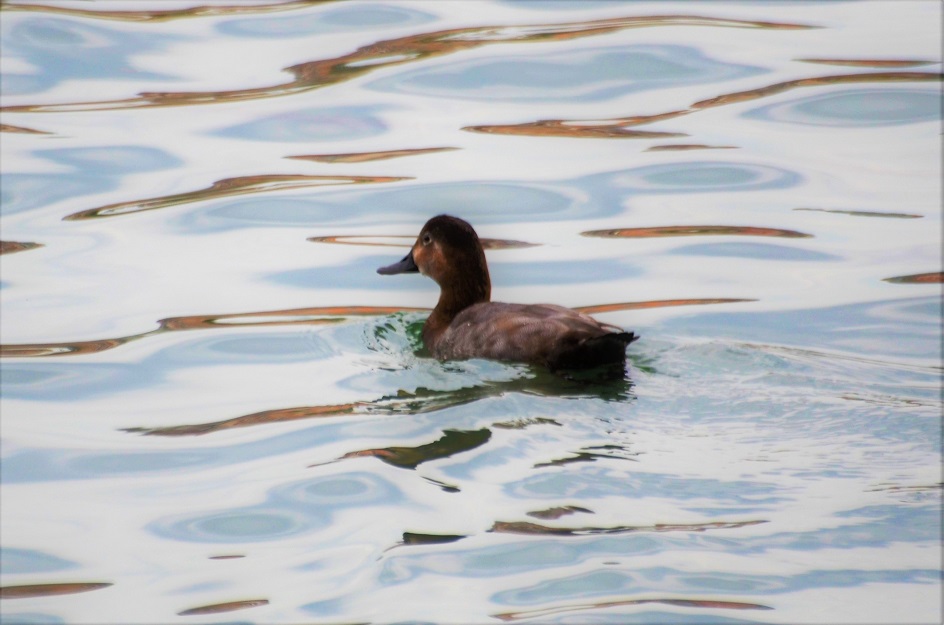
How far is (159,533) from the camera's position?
5.89 m

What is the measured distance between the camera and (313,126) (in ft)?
39.6

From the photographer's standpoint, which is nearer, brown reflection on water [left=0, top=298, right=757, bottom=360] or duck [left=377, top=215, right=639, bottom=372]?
duck [left=377, top=215, right=639, bottom=372]

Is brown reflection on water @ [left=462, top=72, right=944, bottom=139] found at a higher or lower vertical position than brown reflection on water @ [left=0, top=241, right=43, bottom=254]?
higher

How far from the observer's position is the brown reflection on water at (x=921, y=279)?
9258 millimetres

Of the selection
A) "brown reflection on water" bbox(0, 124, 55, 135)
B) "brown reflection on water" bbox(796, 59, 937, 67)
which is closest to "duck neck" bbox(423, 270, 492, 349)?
"brown reflection on water" bbox(0, 124, 55, 135)

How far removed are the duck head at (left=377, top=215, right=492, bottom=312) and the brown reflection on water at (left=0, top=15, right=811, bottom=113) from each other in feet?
15.4

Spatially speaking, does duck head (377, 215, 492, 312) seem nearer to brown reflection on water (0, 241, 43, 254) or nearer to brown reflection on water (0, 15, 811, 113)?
brown reflection on water (0, 241, 43, 254)

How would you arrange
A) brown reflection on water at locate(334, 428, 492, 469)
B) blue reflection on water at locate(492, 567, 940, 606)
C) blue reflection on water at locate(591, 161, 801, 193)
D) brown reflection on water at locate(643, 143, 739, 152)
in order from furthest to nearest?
1. brown reflection on water at locate(643, 143, 739, 152)
2. blue reflection on water at locate(591, 161, 801, 193)
3. brown reflection on water at locate(334, 428, 492, 469)
4. blue reflection on water at locate(492, 567, 940, 606)

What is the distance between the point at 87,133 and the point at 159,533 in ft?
22.3

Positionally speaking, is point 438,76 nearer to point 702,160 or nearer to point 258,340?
point 702,160

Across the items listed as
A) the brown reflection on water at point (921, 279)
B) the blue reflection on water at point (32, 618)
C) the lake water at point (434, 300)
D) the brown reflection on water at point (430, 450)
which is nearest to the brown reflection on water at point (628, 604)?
the lake water at point (434, 300)

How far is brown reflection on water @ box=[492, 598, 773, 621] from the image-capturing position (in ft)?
16.0

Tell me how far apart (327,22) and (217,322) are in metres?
5.82

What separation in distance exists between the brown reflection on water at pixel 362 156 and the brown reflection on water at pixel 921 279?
13.3 feet
